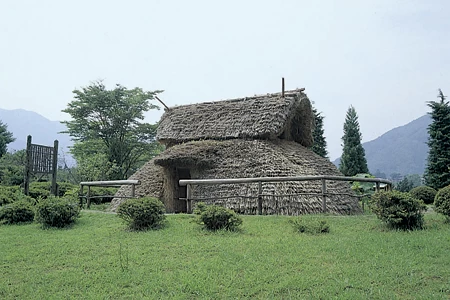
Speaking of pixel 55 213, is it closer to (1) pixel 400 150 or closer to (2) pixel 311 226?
(2) pixel 311 226

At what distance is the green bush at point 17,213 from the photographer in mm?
8289

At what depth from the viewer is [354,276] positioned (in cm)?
399

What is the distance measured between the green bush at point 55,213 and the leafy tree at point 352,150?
21085 mm

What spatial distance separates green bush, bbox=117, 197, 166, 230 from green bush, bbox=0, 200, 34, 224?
9.57 ft

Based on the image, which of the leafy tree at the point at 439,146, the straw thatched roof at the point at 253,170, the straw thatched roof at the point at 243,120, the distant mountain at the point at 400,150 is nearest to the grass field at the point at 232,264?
the straw thatched roof at the point at 253,170

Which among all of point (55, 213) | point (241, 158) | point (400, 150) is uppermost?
point (400, 150)

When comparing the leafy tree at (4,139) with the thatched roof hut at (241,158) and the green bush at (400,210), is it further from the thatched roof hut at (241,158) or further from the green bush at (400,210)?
the green bush at (400,210)

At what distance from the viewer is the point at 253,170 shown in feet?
33.8

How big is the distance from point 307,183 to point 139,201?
4.61 m

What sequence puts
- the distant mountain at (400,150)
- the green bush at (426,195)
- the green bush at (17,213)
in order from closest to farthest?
the green bush at (17,213) < the green bush at (426,195) < the distant mountain at (400,150)

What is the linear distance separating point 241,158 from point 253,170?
74 centimetres

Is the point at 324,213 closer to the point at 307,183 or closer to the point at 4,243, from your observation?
the point at 307,183

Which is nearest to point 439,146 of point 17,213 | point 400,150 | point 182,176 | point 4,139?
point 182,176

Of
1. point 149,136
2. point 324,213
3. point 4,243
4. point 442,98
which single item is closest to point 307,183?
point 324,213
